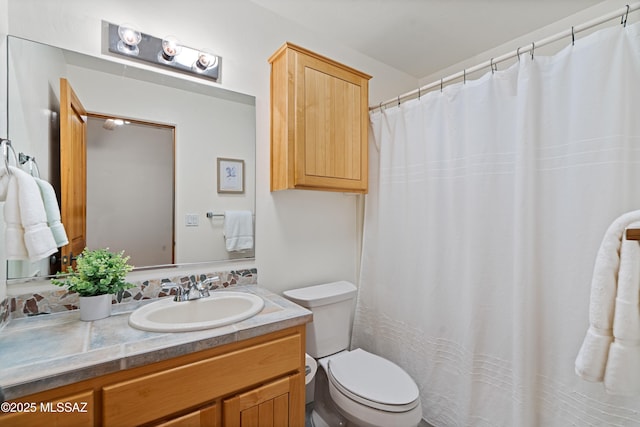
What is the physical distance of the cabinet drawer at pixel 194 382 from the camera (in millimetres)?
830

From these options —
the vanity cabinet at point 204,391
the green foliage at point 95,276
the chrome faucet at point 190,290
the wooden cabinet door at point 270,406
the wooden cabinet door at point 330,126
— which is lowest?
the wooden cabinet door at point 270,406

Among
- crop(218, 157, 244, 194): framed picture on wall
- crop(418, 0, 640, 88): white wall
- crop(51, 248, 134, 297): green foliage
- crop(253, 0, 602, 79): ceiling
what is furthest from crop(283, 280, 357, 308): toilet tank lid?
crop(253, 0, 602, 79): ceiling

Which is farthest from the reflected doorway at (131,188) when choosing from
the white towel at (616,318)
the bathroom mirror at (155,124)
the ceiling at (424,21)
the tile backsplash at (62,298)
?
the white towel at (616,318)

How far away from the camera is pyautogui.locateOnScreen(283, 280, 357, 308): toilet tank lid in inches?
64.4

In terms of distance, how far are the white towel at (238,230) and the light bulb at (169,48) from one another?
819 mm

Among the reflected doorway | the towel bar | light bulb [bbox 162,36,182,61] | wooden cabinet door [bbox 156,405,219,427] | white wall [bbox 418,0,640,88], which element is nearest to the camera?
the towel bar

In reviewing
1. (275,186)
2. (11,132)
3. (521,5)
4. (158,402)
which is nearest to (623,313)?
(158,402)

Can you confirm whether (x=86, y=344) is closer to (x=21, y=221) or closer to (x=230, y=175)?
(x=21, y=221)

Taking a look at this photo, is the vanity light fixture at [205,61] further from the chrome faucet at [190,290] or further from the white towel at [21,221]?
the chrome faucet at [190,290]

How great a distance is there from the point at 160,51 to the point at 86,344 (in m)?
1.30

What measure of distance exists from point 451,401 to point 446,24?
225 cm

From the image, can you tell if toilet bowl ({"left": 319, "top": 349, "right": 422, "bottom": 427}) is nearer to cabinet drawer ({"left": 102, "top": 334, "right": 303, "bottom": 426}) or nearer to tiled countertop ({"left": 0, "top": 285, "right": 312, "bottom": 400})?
cabinet drawer ({"left": 102, "top": 334, "right": 303, "bottom": 426})

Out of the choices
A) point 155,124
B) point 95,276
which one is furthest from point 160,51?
point 95,276

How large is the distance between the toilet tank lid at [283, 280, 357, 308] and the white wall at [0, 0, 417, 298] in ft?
0.33
